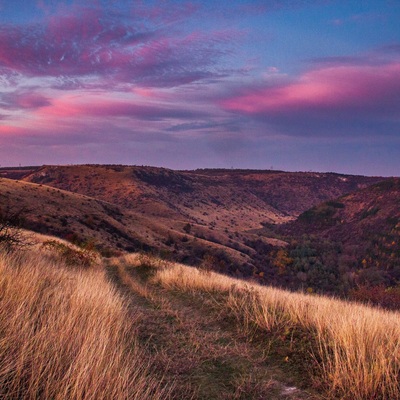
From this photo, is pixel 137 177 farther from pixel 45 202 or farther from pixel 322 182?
pixel 322 182

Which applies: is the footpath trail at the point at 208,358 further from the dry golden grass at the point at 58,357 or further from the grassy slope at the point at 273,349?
the dry golden grass at the point at 58,357

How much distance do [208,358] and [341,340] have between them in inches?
78.6

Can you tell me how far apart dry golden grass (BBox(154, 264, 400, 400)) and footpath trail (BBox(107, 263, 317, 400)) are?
41 cm

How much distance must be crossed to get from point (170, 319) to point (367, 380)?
4.48 m

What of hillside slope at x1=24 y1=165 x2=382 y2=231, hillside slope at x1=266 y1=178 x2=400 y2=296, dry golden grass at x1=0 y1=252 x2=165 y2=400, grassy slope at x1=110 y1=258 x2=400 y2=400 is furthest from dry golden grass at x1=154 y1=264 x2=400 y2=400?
hillside slope at x1=24 y1=165 x2=382 y2=231

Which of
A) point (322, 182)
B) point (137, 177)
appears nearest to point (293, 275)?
point (137, 177)

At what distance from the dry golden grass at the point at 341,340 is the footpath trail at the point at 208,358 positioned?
1.34ft

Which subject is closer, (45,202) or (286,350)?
(286,350)

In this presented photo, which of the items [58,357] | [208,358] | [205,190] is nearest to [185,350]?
[208,358]

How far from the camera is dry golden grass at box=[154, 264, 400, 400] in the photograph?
3.94 m

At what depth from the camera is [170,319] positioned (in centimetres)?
760

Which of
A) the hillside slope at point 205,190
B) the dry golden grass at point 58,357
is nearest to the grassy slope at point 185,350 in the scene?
the dry golden grass at point 58,357

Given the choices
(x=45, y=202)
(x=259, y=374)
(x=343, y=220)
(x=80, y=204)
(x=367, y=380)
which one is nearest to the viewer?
(x=367, y=380)

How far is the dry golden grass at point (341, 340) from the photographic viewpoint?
3.94 metres
